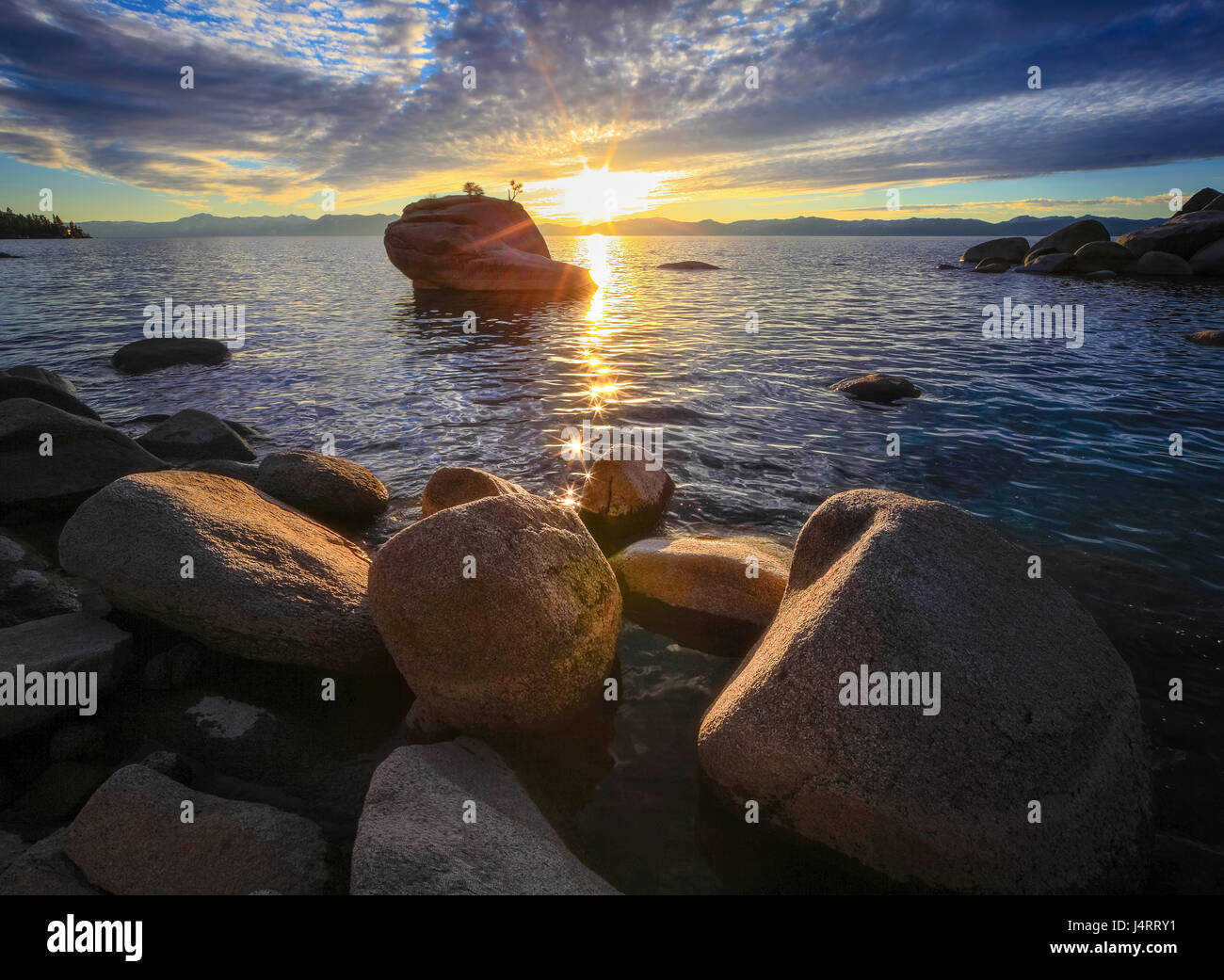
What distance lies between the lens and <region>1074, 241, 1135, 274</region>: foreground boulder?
1941 inches

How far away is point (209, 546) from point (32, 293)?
164 ft

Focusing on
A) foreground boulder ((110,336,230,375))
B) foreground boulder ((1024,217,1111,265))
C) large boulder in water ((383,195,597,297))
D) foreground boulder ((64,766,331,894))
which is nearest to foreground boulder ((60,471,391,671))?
foreground boulder ((64,766,331,894))

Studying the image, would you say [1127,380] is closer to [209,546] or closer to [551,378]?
[551,378]

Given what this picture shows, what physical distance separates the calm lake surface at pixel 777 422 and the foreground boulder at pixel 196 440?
1163mm

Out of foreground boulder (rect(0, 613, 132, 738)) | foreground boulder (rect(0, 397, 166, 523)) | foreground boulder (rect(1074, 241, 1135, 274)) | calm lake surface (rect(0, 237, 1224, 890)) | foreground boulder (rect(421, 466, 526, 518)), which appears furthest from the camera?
foreground boulder (rect(1074, 241, 1135, 274))

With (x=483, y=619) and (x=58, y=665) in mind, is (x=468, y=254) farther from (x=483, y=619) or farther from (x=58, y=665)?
(x=483, y=619)

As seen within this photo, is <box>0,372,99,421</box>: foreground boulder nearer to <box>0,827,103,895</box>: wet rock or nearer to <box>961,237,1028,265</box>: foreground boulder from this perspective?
<box>0,827,103,895</box>: wet rock

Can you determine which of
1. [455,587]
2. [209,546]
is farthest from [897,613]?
→ [209,546]

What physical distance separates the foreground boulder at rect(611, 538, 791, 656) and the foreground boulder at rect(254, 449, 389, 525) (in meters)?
4.08

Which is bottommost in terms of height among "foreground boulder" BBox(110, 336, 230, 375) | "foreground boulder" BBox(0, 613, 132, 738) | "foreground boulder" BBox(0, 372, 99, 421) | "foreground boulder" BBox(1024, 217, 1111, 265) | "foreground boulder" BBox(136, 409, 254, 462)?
"foreground boulder" BBox(0, 613, 132, 738)

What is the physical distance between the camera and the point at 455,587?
4.62 m

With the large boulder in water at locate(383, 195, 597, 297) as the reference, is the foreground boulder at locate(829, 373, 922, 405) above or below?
below

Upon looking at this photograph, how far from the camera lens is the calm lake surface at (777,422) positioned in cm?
549

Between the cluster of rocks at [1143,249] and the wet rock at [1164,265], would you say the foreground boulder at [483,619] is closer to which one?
the cluster of rocks at [1143,249]
